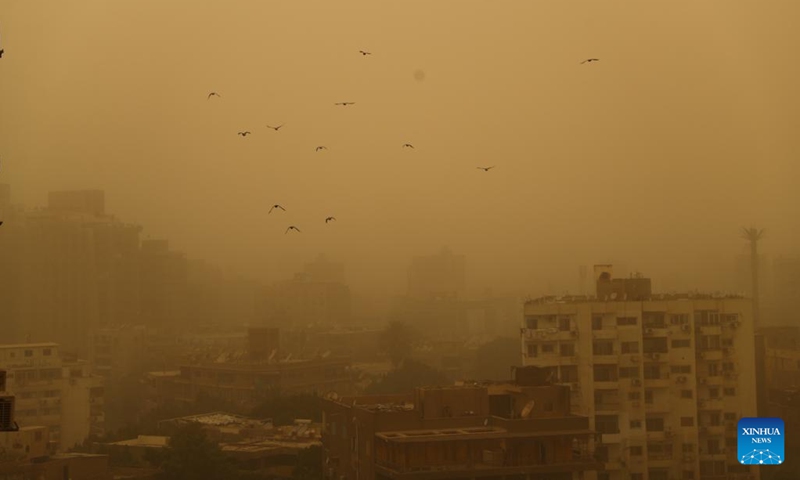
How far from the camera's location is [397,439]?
30.4 ft

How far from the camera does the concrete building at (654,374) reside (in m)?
12.9

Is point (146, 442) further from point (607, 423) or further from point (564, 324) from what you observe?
point (607, 423)

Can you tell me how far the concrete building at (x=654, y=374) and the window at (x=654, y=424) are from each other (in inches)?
0.5

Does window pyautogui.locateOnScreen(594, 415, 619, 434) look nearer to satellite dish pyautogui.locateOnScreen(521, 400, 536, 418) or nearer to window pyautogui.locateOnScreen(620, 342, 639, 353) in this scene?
window pyautogui.locateOnScreen(620, 342, 639, 353)

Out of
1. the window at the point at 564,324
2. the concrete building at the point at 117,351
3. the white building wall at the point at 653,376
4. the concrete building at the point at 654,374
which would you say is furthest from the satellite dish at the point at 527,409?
the concrete building at the point at 117,351

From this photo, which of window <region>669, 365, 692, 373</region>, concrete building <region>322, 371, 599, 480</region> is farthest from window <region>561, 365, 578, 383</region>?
concrete building <region>322, 371, 599, 480</region>

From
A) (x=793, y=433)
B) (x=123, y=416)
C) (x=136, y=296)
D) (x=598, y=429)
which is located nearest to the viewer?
(x=598, y=429)

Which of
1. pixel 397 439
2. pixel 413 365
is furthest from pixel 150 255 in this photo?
pixel 397 439

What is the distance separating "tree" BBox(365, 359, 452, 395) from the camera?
2203 cm

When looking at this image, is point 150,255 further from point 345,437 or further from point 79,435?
point 345,437

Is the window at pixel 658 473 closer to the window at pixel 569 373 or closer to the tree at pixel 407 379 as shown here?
the window at pixel 569 373

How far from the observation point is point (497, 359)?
26438mm

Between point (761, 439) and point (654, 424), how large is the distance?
873 centimetres

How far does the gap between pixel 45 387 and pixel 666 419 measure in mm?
9764
